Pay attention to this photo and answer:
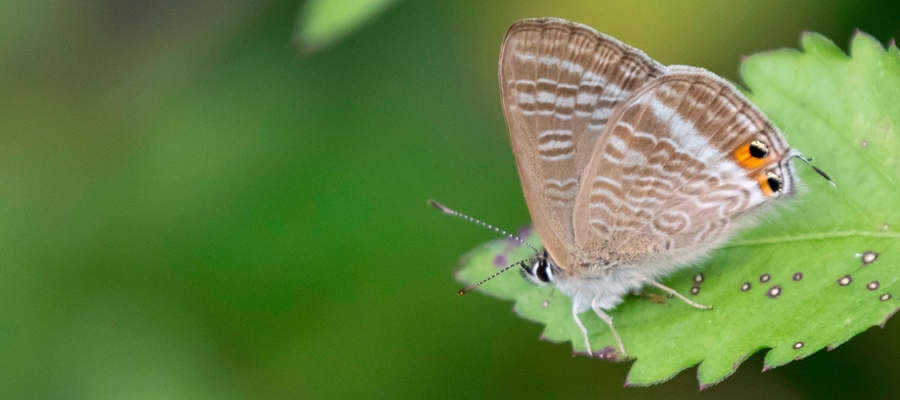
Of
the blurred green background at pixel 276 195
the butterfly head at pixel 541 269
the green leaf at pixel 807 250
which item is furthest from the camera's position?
the blurred green background at pixel 276 195

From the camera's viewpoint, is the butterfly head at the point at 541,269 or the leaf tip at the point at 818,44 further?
the butterfly head at the point at 541,269

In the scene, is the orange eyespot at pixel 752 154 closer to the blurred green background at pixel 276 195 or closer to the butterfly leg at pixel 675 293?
the butterfly leg at pixel 675 293

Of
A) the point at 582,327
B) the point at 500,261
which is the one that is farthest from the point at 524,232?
the point at 582,327

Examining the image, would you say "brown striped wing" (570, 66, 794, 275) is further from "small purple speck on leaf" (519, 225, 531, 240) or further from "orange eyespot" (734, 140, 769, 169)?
"small purple speck on leaf" (519, 225, 531, 240)

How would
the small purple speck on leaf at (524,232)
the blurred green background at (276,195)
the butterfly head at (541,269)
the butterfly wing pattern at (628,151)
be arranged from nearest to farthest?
the butterfly wing pattern at (628,151), the butterfly head at (541,269), the small purple speck on leaf at (524,232), the blurred green background at (276,195)

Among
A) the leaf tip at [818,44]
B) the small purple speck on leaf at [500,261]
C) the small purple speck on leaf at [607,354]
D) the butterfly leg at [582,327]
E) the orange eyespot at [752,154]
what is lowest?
the small purple speck on leaf at [607,354]

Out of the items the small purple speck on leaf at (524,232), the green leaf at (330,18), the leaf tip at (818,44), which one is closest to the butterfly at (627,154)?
the small purple speck on leaf at (524,232)

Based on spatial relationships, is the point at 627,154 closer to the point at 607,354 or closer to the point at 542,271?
the point at 542,271

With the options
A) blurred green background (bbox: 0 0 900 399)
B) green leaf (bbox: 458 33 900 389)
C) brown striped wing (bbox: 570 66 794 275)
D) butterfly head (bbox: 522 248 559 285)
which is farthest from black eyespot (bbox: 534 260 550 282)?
blurred green background (bbox: 0 0 900 399)

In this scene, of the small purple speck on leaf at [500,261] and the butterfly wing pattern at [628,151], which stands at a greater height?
the butterfly wing pattern at [628,151]
